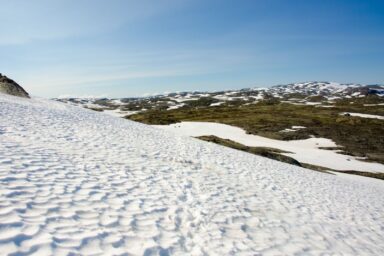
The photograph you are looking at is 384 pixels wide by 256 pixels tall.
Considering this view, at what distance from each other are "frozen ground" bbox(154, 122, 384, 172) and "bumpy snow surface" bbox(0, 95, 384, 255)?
20678 mm

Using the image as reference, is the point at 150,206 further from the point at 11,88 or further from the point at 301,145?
the point at 301,145

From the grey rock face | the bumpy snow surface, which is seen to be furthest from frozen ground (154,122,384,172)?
the grey rock face

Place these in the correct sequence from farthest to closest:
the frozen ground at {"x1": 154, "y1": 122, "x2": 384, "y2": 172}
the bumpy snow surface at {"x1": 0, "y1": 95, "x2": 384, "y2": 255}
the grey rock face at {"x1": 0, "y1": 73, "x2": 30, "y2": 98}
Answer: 1. the grey rock face at {"x1": 0, "y1": 73, "x2": 30, "y2": 98}
2. the frozen ground at {"x1": 154, "y1": 122, "x2": 384, "y2": 172}
3. the bumpy snow surface at {"x1": 0, "y1": 95, "x2": 384, "y2": 255}

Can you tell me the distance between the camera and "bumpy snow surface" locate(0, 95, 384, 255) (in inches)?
298

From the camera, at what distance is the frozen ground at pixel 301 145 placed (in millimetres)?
40034

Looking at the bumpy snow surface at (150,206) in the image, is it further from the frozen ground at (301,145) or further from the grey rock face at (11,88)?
the grey rock face at (11,88)

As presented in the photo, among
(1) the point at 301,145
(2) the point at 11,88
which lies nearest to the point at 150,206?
(2) the point at 11,88

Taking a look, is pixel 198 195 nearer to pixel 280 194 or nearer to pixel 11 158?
pixel 280 194

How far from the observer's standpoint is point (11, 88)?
4356 centimetres

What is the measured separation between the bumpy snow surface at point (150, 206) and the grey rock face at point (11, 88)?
89.1 ft

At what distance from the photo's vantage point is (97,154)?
15445 millimetres

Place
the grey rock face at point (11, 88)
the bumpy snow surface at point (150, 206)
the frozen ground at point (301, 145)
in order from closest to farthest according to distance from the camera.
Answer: the bumpy snow surface at point (150, 206) → the frozen ground at point (301, 145) → the grey rock face at point (11, 88)

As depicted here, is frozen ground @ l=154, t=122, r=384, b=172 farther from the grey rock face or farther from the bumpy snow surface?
the grey rock face

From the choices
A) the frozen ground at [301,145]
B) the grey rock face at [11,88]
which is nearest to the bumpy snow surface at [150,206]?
the frozen ground at [301,145]
